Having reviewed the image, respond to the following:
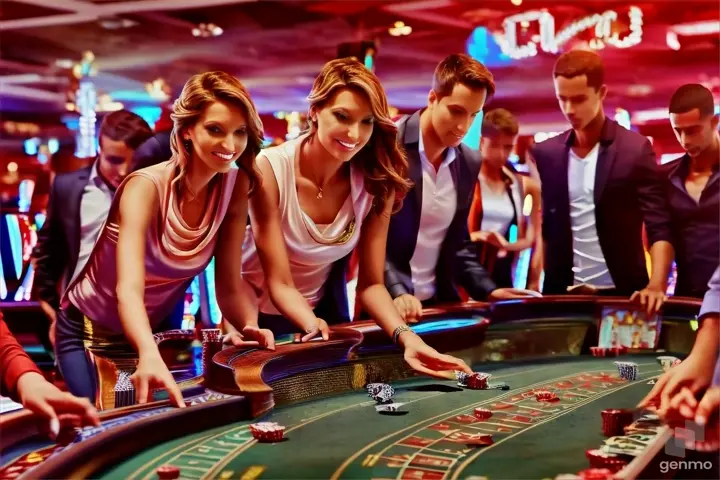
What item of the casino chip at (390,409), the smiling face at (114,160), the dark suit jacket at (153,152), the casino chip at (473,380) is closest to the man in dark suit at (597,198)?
the casino chip at (473,380)

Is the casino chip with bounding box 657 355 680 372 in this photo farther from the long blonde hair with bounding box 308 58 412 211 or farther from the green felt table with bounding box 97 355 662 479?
the long blonde hair with bounding box 308 58 412 211

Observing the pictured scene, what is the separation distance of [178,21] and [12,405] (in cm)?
167

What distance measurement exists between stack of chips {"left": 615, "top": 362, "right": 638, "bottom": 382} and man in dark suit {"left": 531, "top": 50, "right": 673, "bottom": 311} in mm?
549

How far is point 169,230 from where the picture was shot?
9.07 feet

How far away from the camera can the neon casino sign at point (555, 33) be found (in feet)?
11.7

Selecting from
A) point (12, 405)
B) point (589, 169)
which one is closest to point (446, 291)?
point (589, 169)

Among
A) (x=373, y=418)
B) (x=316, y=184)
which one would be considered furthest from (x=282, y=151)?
(x=373, y=418)

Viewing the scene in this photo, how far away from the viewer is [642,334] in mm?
3449

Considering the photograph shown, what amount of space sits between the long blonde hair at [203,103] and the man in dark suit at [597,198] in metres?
1.41

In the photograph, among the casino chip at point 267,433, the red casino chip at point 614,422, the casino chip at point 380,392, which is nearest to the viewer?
the casino chip at point 267,433

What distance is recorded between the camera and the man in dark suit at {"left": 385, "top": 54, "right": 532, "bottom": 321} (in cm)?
326

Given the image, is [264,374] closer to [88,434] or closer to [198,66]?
[88,434]

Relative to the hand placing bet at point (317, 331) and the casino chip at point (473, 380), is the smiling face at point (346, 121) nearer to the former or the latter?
the hand placing bet at point (317, 331)

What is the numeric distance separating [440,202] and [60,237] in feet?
4.90
